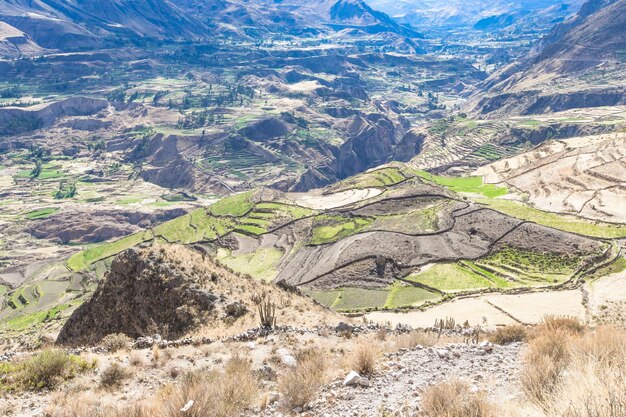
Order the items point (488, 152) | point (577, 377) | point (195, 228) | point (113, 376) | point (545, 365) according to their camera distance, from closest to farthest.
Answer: point (577, 377) < point (545, 365) < point (113, 376) < point (195, 228) < point (488, 152)

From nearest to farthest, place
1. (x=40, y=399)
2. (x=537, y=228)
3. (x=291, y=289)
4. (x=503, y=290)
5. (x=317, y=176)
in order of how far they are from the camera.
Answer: (x=40, y=399) → (x=291, y=289) → (x=503, y=290) → (x=537, y=228) → (x=317, y=176)

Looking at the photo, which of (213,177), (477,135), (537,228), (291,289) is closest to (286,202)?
(537,228)

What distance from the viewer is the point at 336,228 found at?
77.6 meters

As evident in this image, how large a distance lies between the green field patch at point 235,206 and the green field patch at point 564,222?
51728 mm

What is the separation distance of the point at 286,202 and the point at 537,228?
5563 cm

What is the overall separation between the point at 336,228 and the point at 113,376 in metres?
64.3

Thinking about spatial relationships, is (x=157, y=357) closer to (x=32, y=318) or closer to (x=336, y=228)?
(x=336, y=228)

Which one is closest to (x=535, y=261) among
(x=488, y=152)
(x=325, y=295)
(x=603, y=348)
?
(x=325, y=295)

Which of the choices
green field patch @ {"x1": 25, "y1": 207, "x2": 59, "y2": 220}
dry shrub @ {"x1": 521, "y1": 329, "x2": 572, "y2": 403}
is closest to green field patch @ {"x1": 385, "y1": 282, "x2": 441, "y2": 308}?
dry shrub @ {"x1": 521, "y1": 329, "x2": 572, "y2": 403}

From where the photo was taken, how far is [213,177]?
178 m

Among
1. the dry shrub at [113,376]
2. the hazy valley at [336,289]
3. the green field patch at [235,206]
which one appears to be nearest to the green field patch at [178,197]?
the hazy valley at [336,289]

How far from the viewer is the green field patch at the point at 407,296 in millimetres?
48094

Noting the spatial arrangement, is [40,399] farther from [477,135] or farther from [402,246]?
[477,135]

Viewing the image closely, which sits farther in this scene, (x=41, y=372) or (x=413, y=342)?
(x=413, y=342)
